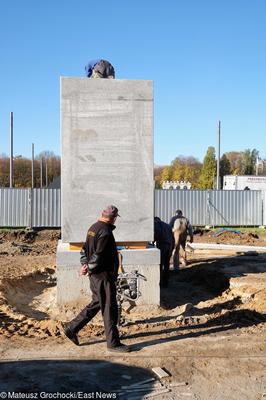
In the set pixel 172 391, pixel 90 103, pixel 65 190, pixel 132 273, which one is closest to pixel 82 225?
pixel 65 190

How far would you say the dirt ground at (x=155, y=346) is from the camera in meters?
4.34

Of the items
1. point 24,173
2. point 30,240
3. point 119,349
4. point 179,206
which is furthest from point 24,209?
point 24,173

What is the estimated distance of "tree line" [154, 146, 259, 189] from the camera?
63344 millimetres

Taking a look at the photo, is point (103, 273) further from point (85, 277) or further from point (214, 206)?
point (214, 206)

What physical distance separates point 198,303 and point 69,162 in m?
3.53

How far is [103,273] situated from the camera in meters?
5.49

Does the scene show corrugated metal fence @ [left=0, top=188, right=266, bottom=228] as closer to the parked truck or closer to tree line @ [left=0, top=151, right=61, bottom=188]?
the parked truck

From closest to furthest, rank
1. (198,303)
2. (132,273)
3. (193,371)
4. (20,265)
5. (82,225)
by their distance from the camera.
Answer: (193,371) → (132,273) → (82,225) → (198,303) → (20,265)

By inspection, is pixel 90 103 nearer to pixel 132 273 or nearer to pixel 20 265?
pixel 132 273

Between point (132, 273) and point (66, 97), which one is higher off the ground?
point (66, 97)

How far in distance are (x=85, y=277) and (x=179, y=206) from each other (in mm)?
16808

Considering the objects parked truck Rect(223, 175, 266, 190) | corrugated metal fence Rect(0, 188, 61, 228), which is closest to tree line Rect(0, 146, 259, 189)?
parked truck Rect(223, 175, 266, 190)

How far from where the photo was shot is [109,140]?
7.84m

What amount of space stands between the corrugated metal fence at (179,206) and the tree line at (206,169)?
36.4m
